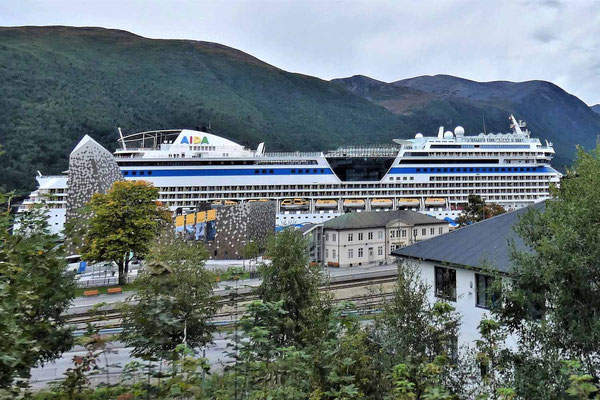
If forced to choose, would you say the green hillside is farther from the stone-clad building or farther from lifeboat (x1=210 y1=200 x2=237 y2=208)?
the stone-clad building

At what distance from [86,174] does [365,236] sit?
25404mm

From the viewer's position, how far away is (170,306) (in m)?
3.37

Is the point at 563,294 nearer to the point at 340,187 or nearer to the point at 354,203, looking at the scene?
the point at 340,187

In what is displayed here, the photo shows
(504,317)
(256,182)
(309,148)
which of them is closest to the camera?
(504,317)

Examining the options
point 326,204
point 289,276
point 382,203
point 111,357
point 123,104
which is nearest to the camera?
point 289,276

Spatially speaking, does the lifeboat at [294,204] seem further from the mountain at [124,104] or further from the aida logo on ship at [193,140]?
the mountain at [124,104]

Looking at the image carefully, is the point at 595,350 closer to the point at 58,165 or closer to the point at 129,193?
the point at 129,193

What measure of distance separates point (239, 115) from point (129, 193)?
393ft

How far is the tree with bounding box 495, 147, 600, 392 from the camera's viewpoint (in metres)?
4.88

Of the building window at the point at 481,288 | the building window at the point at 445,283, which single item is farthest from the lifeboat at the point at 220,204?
the building window at the point at 481,288

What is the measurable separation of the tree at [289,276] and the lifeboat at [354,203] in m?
45.2

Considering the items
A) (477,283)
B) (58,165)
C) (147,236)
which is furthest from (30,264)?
(58,165)

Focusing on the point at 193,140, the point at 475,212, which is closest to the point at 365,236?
the point at 475,212

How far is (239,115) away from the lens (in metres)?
146
